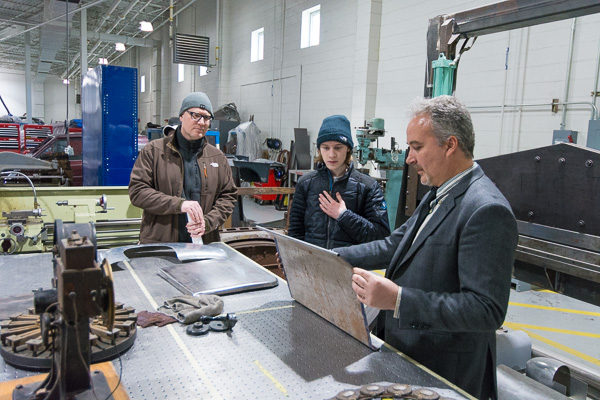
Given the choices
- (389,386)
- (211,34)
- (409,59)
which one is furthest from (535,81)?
(211,34)

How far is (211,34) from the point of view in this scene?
435 inches

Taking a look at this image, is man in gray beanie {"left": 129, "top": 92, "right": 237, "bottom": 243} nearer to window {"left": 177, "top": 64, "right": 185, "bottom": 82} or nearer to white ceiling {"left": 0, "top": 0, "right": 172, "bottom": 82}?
white ceiling {"left": 0, "top": 0, "right": 172, "bottom": 82}

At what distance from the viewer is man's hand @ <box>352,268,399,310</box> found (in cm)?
111

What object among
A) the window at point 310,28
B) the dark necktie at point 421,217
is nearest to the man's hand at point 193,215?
the dark necktie at point 421,217

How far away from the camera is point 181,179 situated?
225 centimetres

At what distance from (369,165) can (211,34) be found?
255 inches

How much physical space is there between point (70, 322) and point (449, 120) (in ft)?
3.28

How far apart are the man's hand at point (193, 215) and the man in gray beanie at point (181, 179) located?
1 cm

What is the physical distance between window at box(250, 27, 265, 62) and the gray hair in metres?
8.82

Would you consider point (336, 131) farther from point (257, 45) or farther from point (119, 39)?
point (119, 39)

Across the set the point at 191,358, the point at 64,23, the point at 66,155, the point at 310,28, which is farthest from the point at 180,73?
the point at 191,358

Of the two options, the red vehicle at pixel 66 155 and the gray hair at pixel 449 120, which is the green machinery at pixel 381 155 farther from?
the gray hair at pixel 449 120

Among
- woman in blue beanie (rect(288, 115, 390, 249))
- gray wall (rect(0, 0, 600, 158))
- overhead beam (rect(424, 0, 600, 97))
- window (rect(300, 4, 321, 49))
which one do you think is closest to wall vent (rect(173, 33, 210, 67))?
gray wall (rect(0, 0, 600, 158))

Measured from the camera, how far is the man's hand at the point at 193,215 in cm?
208
